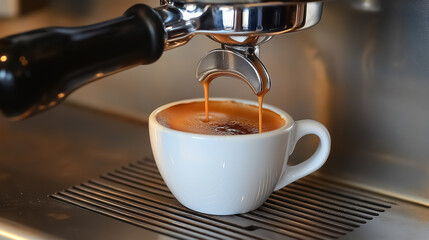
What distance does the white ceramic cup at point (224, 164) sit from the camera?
474 mm

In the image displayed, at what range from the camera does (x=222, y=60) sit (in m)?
0.47

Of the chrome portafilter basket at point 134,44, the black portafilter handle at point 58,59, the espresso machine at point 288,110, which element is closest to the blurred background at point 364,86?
the espresso machine at point 288,110

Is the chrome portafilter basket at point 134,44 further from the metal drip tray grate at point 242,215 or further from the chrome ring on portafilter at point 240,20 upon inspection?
the metal drip tray grate at point 242,215

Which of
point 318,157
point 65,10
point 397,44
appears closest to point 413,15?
point 397,44

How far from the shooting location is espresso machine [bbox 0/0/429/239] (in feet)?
1.35

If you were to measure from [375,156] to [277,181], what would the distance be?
0.11m

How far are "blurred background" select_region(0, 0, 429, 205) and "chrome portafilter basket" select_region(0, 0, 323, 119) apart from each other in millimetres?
105

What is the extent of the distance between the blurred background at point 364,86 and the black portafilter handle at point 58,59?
0.24 metres

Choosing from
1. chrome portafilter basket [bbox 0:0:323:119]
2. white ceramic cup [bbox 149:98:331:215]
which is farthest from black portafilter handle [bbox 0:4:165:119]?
white ceramic cup [bbox 149:98:331:215]

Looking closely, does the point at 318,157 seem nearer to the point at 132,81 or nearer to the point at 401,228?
the point at 401,228

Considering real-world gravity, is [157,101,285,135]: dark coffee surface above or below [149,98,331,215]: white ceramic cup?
above

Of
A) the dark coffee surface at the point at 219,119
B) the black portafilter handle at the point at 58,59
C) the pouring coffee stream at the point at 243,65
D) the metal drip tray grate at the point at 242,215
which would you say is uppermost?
the black portafilter handle at the point at 58,59

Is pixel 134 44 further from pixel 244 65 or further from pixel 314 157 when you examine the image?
pixel 314 157

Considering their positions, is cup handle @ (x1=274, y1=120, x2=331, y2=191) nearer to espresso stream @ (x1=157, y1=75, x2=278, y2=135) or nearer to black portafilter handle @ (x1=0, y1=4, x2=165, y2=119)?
espresso stream @ (x1=157, y1=75, x2=278, y2=135)
